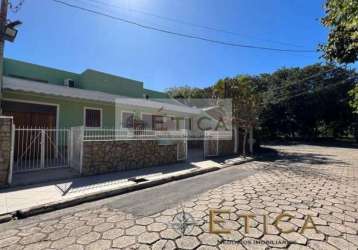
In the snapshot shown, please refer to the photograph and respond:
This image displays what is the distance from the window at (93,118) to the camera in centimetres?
1201

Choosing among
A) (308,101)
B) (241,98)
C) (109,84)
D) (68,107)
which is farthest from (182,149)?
A: (308,101)

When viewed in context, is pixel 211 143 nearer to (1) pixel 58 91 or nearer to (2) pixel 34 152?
(1) pixel 58 91

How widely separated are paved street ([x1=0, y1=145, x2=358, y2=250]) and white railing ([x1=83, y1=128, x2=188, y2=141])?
3.02 m

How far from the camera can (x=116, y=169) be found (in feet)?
28.5

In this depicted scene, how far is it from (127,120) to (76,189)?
26.2 ft

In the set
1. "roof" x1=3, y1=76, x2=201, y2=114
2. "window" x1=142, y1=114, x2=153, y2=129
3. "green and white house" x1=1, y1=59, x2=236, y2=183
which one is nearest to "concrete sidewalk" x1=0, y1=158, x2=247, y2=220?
"green and white house" x1=1, y1=59, x2=236, y2=183

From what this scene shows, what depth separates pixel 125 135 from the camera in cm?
922

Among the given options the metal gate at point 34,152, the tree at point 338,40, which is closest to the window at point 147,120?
the metal gate at point 34,152

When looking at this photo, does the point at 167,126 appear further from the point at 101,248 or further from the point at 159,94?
the point at 101,248

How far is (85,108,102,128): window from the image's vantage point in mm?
12008

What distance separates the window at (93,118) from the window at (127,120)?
5.09ft

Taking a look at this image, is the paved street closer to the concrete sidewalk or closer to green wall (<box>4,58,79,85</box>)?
the concrete sidewalk

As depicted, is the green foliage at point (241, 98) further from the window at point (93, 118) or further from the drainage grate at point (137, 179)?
the drainage grate at point (137, 179)

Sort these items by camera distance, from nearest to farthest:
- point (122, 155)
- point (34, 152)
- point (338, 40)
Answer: point (338, 40), point (34, 152), point (122, 155)
